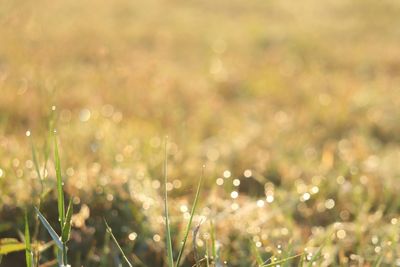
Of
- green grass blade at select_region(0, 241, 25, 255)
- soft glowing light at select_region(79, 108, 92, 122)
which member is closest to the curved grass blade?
green grass blade at select_region(0, 241, 25, 255)

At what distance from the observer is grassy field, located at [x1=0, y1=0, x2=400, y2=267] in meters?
1.94

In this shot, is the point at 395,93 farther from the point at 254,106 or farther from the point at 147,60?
A: the point at 147,60

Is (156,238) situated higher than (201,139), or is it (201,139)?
(156,238)

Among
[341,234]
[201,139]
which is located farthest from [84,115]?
[341,234]

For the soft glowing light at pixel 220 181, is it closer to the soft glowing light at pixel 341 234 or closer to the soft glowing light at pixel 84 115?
the soft glowing light at pixel 341 234

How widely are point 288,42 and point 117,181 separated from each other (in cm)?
487

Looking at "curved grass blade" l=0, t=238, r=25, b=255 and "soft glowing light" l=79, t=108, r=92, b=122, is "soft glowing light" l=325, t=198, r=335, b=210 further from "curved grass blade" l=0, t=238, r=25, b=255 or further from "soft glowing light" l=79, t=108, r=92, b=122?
"soft glowing light" l=79, t=108, r=92, b=122

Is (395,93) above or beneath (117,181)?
Answer: beneath

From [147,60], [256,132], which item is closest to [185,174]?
[256,132]

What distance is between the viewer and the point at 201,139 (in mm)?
3541

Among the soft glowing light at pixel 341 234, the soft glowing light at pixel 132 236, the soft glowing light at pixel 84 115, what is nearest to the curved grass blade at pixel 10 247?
the soft glowing light at pixel 132 236

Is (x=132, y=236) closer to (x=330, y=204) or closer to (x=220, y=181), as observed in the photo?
(x=220, y=181)

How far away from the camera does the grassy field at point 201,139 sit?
6.37ft

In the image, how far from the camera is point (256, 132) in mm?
3531
